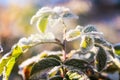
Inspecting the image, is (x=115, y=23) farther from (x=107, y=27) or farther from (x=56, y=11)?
(x=56, y=11)

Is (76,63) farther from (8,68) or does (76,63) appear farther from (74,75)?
(8,68)

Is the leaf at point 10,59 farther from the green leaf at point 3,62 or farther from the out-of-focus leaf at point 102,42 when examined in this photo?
the out-of-focus leaf at point 102,42

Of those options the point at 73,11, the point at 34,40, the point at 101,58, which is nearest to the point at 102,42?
the point at 101,58

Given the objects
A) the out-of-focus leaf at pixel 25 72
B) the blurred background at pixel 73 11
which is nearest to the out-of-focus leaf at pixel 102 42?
the out-of-focus leaf at pixel 25 72

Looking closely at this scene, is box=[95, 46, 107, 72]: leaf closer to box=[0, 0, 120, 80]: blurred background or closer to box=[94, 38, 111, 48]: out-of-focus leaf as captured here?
box=[94, 38, 111, 48]: out-of-focus leaf

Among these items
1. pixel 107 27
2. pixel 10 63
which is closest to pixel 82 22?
pixel 107 27
